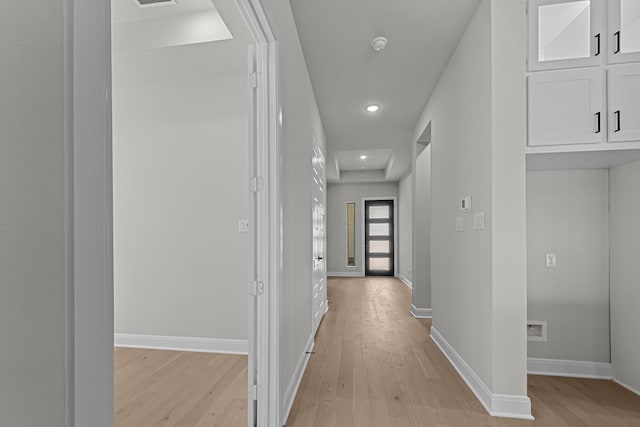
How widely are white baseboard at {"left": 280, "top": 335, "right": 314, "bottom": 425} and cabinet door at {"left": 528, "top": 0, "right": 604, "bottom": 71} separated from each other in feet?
8.66

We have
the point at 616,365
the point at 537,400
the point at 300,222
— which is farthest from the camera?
the point at 300,222

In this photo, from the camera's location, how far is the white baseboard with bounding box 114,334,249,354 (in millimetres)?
3074

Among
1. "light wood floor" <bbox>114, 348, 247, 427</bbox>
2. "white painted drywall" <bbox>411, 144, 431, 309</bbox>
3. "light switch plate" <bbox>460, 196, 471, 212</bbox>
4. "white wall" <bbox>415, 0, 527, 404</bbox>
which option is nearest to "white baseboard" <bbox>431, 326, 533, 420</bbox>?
"white wall" <bbox>415, 0, 527, 404</bbox>

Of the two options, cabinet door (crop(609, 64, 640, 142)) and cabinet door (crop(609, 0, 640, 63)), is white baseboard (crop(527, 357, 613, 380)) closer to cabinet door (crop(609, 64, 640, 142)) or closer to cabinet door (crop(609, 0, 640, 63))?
cabinet door (crop(609, 64, 640, 142))

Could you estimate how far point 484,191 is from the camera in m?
2.19

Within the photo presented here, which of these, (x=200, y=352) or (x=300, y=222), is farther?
(x=200, y=352)

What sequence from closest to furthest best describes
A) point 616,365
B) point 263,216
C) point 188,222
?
point 263,216, point 616,365, point 188,222

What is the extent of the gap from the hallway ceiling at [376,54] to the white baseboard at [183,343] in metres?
2.76

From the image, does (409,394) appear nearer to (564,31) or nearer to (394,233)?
(564,31)

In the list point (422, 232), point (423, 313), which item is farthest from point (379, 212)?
point (423, 313)

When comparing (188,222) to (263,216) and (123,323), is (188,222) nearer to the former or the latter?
(123,323)

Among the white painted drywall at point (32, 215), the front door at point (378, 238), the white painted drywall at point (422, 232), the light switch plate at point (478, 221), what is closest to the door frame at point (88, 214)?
the white painted drywall at point (32, 215)

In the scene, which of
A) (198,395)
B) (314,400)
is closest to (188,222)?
(198,395)

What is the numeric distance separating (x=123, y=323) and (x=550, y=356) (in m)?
3.89
